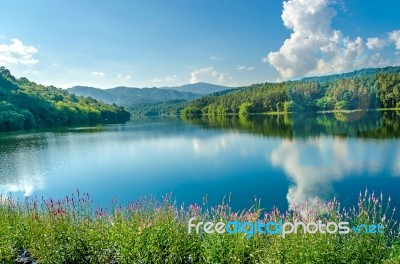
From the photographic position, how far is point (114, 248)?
9.10 m

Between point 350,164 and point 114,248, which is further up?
point 114,248

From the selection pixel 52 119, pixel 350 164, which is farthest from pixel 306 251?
pixel 52 119

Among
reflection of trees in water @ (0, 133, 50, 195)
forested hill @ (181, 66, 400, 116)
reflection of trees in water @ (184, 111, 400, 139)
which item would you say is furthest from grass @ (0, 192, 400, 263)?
forested hill @ (181, 66, 400, 116)

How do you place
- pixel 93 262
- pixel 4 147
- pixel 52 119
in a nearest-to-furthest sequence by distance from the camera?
pixel 93 262, pixel 4 147, pixel 52 119

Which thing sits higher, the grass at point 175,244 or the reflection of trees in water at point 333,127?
the grass at point 175,244

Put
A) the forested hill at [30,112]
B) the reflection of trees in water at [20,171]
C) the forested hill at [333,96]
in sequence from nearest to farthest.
Answer: 1. the reflection of trees in water at [20,171]
2. the forested hill at [30,112]
3. the forested hill at [333,96]

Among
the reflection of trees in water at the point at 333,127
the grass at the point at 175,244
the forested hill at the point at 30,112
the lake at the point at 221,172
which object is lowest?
the lake at the point at 221,172

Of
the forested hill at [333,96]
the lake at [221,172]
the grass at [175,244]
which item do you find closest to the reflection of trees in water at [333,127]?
the lake at [221,172]

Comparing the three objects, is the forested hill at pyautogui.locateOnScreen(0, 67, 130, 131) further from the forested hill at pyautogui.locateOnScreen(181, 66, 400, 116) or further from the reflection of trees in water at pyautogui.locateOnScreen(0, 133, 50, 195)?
the forested hill at pyautogui.locateOnScreen(181, 66, 400, 116)

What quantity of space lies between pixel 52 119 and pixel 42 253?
Answer: 130088 millimetres

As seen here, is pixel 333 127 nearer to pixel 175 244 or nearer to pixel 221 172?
pixel 221 172

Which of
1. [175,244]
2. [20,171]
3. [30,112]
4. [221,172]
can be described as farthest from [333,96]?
[175,244]

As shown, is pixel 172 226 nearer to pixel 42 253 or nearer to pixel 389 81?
pixel 42 253

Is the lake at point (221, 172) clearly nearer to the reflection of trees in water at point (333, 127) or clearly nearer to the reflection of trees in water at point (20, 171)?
the reflection of trees in water at point (20, 171)
